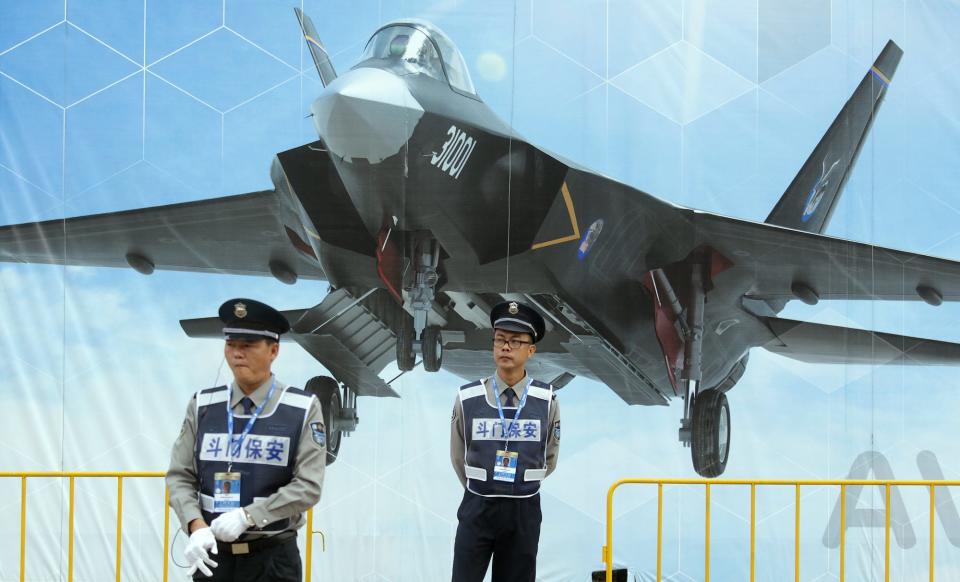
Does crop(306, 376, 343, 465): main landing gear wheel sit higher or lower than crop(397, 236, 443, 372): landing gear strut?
lower

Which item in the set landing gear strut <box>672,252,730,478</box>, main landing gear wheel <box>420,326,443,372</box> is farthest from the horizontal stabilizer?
main landing gear wheel <box>420,326,443,372</box>

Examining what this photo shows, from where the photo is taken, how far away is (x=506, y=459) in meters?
2.97

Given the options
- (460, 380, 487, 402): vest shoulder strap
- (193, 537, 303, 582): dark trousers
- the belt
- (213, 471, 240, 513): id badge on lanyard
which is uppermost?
(460, 380, 487, 402): vest shoulder strap

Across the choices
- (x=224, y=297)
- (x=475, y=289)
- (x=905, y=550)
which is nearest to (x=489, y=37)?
(x=475, y=289)

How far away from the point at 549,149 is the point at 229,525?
3198 mm

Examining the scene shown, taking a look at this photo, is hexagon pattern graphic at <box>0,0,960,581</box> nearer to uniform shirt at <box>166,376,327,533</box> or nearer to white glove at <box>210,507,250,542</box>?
uniform shirt at <box>166,376,327,533</box>

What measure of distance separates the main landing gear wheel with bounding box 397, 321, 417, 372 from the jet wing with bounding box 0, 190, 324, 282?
557mm

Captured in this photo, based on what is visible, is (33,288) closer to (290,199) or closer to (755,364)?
(290,199)

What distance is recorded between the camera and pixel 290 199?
5086 mm

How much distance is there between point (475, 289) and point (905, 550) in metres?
2.79

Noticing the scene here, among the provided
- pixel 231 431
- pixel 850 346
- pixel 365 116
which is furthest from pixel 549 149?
pixel 231 431

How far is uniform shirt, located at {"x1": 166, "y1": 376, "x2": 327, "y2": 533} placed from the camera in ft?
7.27

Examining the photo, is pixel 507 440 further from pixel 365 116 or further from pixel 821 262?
pixel 821 262

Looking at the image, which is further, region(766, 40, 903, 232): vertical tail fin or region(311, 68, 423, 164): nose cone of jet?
region(766, 40, 903, 232): vertical tail fin
